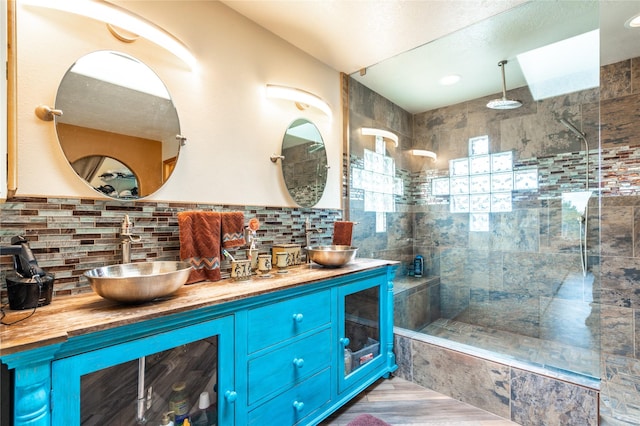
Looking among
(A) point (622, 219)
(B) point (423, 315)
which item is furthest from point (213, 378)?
(A) point (622, 219)

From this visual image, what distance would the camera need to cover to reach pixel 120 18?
1271mm

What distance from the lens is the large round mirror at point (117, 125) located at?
3.97 ft

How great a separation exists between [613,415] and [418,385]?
1.11 m

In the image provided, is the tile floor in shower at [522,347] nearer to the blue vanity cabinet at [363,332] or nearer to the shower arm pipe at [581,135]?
the blue vanity cabinet at [363,332]

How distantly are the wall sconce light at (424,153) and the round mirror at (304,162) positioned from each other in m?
1.35

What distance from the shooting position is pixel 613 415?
171 cm

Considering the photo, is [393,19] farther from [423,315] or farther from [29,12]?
[423,315]

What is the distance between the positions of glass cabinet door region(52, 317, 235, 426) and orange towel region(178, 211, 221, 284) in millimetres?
386

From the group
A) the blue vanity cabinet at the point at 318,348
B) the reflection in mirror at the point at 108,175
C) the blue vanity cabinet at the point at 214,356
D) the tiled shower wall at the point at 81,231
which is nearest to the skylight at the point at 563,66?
the blue vanity cabinet at the point at 318,348

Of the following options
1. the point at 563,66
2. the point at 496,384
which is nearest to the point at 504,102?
the point at 563,66

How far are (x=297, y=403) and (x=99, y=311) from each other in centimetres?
100

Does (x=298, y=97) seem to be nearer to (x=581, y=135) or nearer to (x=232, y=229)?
(x=232, y=229)

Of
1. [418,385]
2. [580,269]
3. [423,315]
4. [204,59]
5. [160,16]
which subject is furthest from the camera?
[423,315]

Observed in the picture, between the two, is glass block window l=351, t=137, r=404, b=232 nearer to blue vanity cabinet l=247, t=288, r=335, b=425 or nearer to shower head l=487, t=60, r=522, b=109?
shower head l=487, t=60, r=522, b=109
